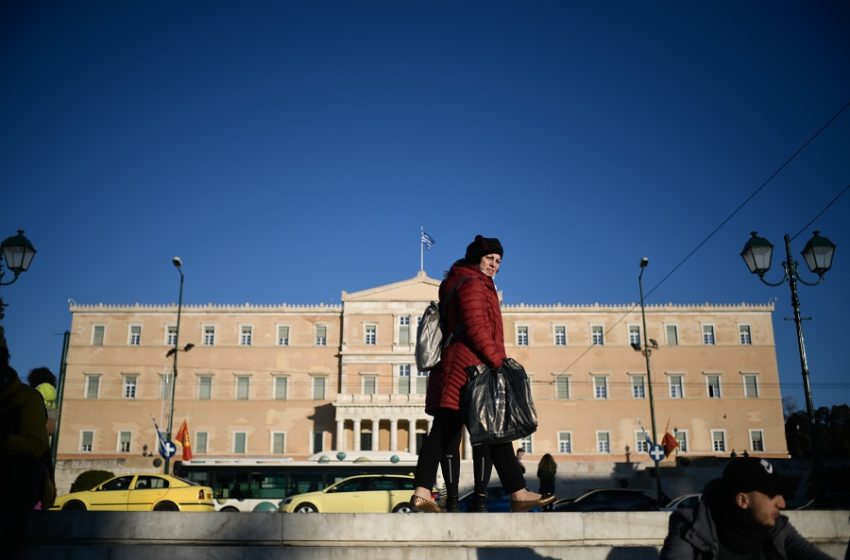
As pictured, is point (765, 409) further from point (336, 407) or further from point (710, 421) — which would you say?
point (336, 407)

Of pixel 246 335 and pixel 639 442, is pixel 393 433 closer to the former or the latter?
pixel 246 335

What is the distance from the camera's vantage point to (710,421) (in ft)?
160

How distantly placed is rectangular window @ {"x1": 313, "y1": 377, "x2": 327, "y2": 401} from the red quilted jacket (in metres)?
44.8

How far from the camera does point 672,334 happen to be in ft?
166

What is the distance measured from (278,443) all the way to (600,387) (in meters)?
21.5

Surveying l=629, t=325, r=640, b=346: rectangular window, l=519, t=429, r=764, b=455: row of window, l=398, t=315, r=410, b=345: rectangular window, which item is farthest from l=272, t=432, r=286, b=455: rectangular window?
l=629, t=325, r=640, b=346: rectangular window

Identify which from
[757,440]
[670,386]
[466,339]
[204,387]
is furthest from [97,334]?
[466,339]

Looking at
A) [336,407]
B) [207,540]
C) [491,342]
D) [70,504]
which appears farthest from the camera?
[336,407]

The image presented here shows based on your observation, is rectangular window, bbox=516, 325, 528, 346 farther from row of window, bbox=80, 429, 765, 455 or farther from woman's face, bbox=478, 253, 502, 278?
woman's face, bbox=478, 253, 502, 278

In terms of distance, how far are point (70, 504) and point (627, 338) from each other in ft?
129

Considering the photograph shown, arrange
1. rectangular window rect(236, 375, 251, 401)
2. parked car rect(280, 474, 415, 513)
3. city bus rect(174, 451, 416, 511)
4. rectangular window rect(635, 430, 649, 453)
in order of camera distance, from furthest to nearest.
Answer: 1. rectangular window rect(236, 375, 251, 401)
2. rectangular window rect(635, 430, 649, 453)
3. city bus rect(174, 451, 416, 511)
4. parked car rect(280, 474, 415, 513)

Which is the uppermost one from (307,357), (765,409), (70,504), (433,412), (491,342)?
(307,357)

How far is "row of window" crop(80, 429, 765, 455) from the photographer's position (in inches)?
1893

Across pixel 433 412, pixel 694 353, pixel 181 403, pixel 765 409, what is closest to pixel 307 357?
pixel 181 403
